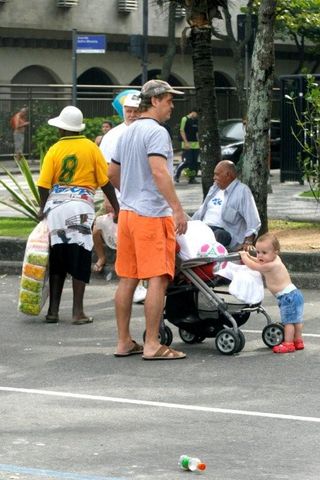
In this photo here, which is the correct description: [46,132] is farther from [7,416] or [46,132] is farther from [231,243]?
[7,416]

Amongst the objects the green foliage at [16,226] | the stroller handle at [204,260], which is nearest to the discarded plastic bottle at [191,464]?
the stroller handle at [204,260]

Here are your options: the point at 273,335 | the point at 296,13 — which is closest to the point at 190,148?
the point at 296,13

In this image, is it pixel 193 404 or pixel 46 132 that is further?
pixel 46 132

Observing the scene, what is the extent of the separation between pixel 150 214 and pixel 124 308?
0.70 m

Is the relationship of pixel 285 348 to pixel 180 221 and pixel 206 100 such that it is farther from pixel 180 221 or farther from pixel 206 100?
pixel 206 100

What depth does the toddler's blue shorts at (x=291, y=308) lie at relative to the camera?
10.3 m

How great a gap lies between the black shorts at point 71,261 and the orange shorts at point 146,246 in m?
1.71

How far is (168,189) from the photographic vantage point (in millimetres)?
9859

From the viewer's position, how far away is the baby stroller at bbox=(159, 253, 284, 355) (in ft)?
33.7

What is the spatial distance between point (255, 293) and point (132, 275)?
35.0 inches

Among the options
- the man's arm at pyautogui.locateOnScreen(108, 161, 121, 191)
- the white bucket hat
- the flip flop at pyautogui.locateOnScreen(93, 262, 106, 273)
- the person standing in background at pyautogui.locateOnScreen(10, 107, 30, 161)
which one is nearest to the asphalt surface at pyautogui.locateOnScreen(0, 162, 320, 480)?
the man's arm at pyautogui.locateOnScreen(108, 161, 121, 191)

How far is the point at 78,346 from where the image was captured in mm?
10828

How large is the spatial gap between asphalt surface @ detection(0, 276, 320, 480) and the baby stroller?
0.44 feet

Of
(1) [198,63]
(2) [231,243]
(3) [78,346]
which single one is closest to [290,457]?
(3) [78,346]
